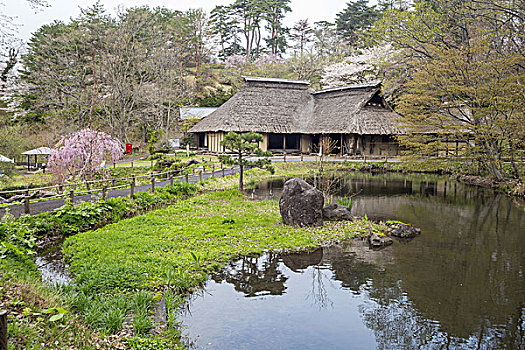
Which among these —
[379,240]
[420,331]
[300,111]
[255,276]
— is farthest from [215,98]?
[420,331]

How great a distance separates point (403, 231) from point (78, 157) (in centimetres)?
1566

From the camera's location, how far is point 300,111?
3475 centimetres

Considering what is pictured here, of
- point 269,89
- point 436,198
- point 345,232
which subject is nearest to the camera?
point 345,232

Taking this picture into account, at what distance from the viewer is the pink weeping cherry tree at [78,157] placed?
18031mm

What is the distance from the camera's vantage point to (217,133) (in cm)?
3244

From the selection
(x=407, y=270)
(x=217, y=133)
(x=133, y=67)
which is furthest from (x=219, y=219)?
(x=133, y=67)

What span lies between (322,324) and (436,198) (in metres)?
14.1

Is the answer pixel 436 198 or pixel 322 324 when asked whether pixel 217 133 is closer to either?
pixel 436 198

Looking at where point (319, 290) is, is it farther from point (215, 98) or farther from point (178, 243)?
point (215, 98)

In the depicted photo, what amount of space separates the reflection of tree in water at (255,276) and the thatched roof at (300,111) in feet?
75.1

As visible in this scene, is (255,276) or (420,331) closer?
(420,331)

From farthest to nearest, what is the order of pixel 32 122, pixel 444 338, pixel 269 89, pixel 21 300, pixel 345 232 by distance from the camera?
pixel 269 89 → pixel 32 122 → pixel 345 232 → pixel 444 338 → pixel 21 300

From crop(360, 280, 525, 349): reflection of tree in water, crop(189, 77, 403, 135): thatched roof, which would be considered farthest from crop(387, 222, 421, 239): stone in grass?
crop(189, 77, 403, 135): thatched roof

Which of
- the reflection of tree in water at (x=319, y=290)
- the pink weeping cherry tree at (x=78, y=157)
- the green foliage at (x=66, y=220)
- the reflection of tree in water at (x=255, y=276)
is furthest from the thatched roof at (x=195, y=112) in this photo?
the reflection of tree in water at (x=319, y=290)
